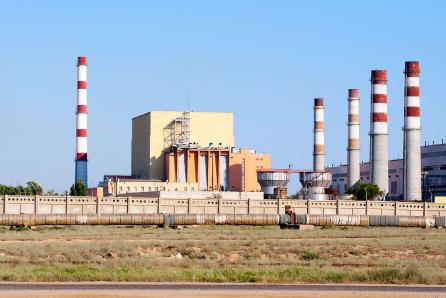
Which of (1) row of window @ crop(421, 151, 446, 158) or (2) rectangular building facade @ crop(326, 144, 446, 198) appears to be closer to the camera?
(2) rectangular building facade @ crop(326, 144, 446, 198)

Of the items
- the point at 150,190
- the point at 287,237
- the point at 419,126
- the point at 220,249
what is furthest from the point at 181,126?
the point at 220,249

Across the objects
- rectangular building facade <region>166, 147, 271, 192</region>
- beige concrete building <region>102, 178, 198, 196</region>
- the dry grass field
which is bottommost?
the dry grass field

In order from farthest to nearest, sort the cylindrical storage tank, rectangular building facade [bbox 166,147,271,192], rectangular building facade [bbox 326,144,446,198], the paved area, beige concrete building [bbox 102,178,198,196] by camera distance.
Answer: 1. rectangular building facade [bbox 326,144,446,198]
2. rectangular building facade [bbox 166,147,271,192]
3. the cylindrical storage tank
4. beige concrete building [bbox 102,178,198,196]
5. the paved area

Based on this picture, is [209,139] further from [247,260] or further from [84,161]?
[247,260]

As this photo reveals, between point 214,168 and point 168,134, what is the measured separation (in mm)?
6618

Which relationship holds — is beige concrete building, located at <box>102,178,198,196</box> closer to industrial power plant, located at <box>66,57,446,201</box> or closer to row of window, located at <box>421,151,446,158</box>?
industrial power plant, located at <box>66,57,446,201</box>

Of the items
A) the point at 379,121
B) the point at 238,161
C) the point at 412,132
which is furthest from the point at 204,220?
the point at 238,161

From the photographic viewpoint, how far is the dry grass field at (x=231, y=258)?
28297 mm

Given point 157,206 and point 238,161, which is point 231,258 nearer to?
point 157,206

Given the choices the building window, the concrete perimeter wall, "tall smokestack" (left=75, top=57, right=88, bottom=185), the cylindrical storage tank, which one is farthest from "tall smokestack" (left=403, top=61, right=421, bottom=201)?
"tall smokestack" (left=75, top=57, right=88, bottom=185)

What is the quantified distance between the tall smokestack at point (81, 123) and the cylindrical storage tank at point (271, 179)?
61.8ft

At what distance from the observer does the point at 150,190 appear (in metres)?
113

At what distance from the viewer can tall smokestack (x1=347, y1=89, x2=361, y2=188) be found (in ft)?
399

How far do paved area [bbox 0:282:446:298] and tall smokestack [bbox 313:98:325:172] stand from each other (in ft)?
320
